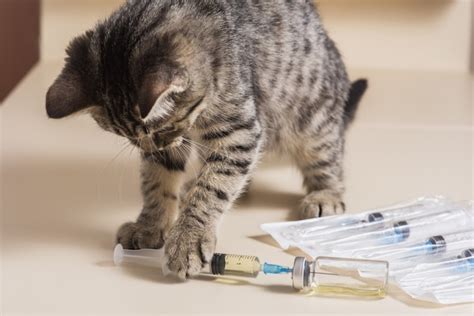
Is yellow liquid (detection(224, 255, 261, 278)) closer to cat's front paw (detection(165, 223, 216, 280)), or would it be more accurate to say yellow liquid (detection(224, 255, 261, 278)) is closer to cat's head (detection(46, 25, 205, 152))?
cat's front paw (detection(165, 223, 216, 280))

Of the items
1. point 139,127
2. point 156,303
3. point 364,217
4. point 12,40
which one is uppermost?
point 12,40

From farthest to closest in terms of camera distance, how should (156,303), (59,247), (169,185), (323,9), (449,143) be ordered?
(323,9), (449,143), (169,185), (59,247), (156,303)

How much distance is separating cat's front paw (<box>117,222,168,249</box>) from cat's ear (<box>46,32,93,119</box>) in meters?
0.28

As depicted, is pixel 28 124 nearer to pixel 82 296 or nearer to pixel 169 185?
pixel 169 185

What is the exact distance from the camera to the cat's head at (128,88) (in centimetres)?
130

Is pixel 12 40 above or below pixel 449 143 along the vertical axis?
above

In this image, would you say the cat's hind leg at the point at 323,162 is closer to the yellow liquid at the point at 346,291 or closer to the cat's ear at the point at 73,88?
the yellow liquid at the point at 346,291

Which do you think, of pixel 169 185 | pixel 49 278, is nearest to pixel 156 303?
pixel 49 278

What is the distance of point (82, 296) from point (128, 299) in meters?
0.07

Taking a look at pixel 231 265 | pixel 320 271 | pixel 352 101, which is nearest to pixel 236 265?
pixel 231 265

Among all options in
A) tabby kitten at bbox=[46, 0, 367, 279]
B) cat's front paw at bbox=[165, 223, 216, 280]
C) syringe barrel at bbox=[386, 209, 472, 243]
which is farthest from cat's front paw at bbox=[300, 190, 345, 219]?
cat's front paw at bbox=[165, 223, 216, 280]

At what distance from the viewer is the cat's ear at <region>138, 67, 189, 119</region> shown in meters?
1.23

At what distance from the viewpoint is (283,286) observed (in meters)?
1.39

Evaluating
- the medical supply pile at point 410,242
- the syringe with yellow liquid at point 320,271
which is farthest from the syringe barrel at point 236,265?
the medical supply pile at point 410,242
